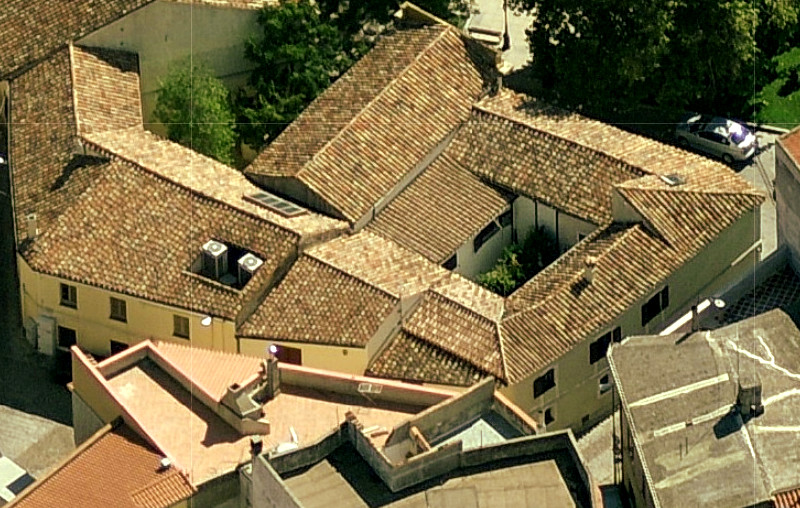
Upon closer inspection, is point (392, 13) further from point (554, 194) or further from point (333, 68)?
point (554, 194)

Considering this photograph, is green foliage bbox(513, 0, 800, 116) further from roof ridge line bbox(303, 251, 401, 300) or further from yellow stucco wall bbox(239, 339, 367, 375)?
yellow stucco wall bbox(239, 339, 367, 375)

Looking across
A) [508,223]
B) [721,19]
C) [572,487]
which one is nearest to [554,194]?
[508,223]

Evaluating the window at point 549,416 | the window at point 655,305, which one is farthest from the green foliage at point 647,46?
the window at point 549,416

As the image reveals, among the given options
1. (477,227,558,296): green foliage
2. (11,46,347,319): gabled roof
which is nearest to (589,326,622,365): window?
(477,227,558,296): green foliage

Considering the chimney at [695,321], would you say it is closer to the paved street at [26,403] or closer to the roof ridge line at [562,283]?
the roof ridge line at [562,283]

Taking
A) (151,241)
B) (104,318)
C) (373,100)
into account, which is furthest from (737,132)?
(104,318)

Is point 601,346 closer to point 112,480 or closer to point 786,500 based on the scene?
point 786,500

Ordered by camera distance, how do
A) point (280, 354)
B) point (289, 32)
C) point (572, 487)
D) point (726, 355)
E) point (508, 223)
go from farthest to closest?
point (289, 32) → point (508, 223) → point (280, 354) → point (726, 355) → point (572, 487)
